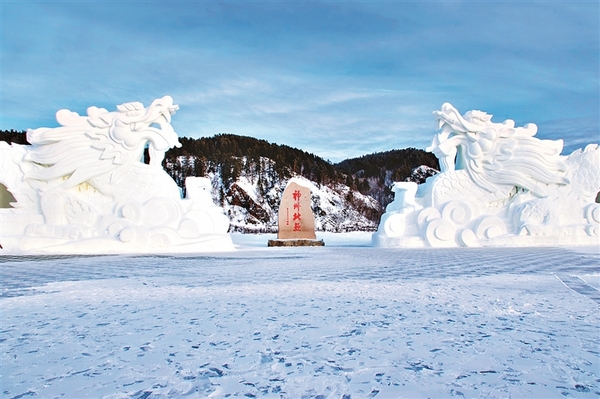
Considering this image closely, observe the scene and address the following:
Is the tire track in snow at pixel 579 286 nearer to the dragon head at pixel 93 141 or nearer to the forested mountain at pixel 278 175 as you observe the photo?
the dragon head at pixel 93 141

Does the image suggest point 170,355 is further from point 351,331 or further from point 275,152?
point 275,152

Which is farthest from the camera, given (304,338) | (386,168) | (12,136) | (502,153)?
(386,168)

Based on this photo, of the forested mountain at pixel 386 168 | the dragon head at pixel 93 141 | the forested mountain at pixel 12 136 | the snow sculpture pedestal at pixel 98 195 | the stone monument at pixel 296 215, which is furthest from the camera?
the forested mountain at pixel 386 168

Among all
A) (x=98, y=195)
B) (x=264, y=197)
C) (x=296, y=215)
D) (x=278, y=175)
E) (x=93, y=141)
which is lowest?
(x=296, y=215)

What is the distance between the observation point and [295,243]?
11953 millimetres

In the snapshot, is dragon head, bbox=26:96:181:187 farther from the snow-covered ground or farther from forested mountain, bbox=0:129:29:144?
forested mountain, bbox=0:129:29:144

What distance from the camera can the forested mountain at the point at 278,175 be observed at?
38.1 meters

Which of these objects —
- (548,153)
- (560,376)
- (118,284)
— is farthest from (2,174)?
(548,153)

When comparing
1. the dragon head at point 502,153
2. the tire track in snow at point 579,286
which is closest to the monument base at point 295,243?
the dragon head at point 502,153

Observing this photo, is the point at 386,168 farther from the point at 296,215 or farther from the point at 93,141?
the point at 93,141

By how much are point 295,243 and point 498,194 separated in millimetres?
5214

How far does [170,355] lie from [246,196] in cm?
3648

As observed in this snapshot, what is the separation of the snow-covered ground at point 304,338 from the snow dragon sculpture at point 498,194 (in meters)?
5.75

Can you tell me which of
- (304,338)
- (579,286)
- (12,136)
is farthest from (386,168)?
(304,338)
